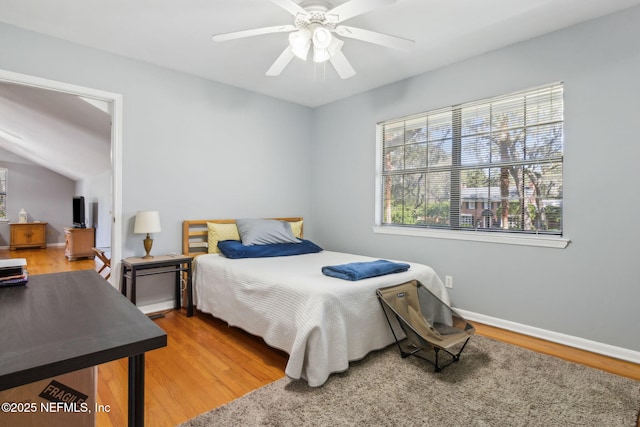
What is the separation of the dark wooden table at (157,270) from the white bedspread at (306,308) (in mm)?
328

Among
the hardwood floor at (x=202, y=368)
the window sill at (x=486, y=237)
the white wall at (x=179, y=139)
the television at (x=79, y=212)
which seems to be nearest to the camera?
the hardwood floor at (x=202, y=368)

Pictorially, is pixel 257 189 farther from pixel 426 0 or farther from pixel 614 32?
pixel 614 32

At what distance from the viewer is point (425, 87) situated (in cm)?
358

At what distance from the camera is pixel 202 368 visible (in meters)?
2.29

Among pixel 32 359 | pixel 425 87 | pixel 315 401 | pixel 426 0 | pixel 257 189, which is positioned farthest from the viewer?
pixel 257 189

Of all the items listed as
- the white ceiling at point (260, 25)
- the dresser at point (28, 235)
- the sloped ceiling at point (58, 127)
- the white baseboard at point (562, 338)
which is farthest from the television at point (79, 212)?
the white baseboard at point (562, 338)

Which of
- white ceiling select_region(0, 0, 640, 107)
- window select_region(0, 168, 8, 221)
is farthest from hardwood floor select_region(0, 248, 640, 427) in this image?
window select_region(0, 168, 8, 221)

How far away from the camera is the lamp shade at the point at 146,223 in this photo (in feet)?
10.3

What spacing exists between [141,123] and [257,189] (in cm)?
147

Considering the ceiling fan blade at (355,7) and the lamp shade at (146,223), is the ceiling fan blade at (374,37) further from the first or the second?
the lamp shade at (146,223)

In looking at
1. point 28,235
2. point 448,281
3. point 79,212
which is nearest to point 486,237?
point 448,281

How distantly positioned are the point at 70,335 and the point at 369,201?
3484mm

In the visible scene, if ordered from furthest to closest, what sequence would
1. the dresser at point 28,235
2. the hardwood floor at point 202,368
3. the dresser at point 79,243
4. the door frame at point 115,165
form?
the dresser at point 28,235, the dresser at point 79,243, the door frame at point 115,165, the hardwood floor at point 202,368

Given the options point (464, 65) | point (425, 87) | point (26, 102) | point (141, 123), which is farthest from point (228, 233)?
→ point (26, 102)
